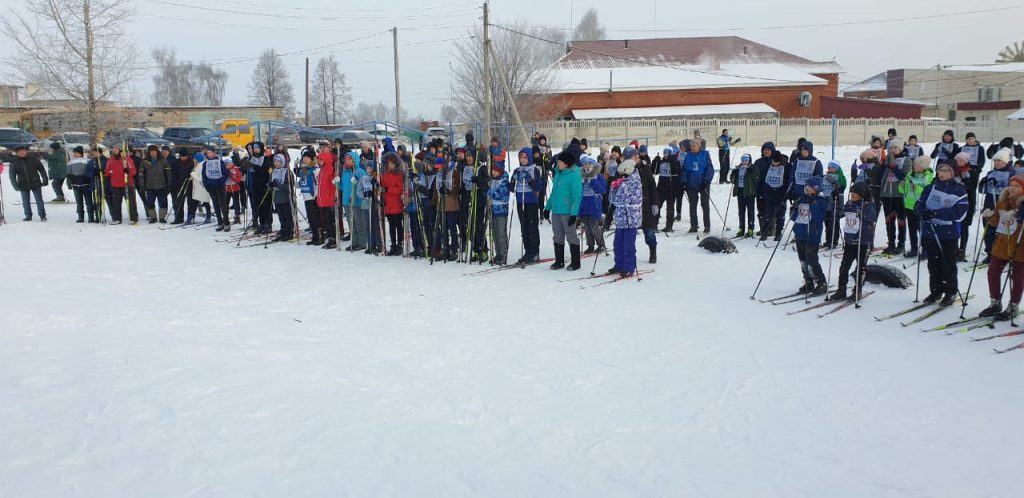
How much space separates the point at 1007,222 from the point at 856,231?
57.9 inches

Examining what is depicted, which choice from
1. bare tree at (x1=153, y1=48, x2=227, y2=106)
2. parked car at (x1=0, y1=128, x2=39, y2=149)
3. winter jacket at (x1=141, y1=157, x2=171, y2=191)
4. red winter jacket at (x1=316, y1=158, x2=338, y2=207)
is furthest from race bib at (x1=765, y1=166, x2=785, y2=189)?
bare tree at (x1=153, y1=48, x2=227, y2=106)

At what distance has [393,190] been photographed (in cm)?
1203

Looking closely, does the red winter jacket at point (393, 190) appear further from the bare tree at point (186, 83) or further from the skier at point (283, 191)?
the bare tree at point (186, 83)

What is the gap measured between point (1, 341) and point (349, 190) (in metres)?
6.39

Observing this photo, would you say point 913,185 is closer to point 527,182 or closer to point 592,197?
point 592,197

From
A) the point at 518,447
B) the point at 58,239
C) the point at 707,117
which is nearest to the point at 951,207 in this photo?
the point at 518,447

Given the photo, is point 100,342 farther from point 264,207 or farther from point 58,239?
point 58,239

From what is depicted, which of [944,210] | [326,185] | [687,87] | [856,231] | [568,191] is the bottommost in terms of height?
[856,231]

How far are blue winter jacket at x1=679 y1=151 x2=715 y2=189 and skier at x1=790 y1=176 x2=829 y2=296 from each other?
14.6ft

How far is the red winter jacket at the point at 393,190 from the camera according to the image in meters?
12.0

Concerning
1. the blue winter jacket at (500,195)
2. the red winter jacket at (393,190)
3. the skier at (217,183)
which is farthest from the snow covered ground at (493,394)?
the skier at (217,183)

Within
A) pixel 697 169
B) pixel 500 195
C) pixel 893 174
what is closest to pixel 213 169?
pixel 500 195

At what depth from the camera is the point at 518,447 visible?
4754 mm

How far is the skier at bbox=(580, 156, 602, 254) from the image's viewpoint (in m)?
Answer: 10.6
